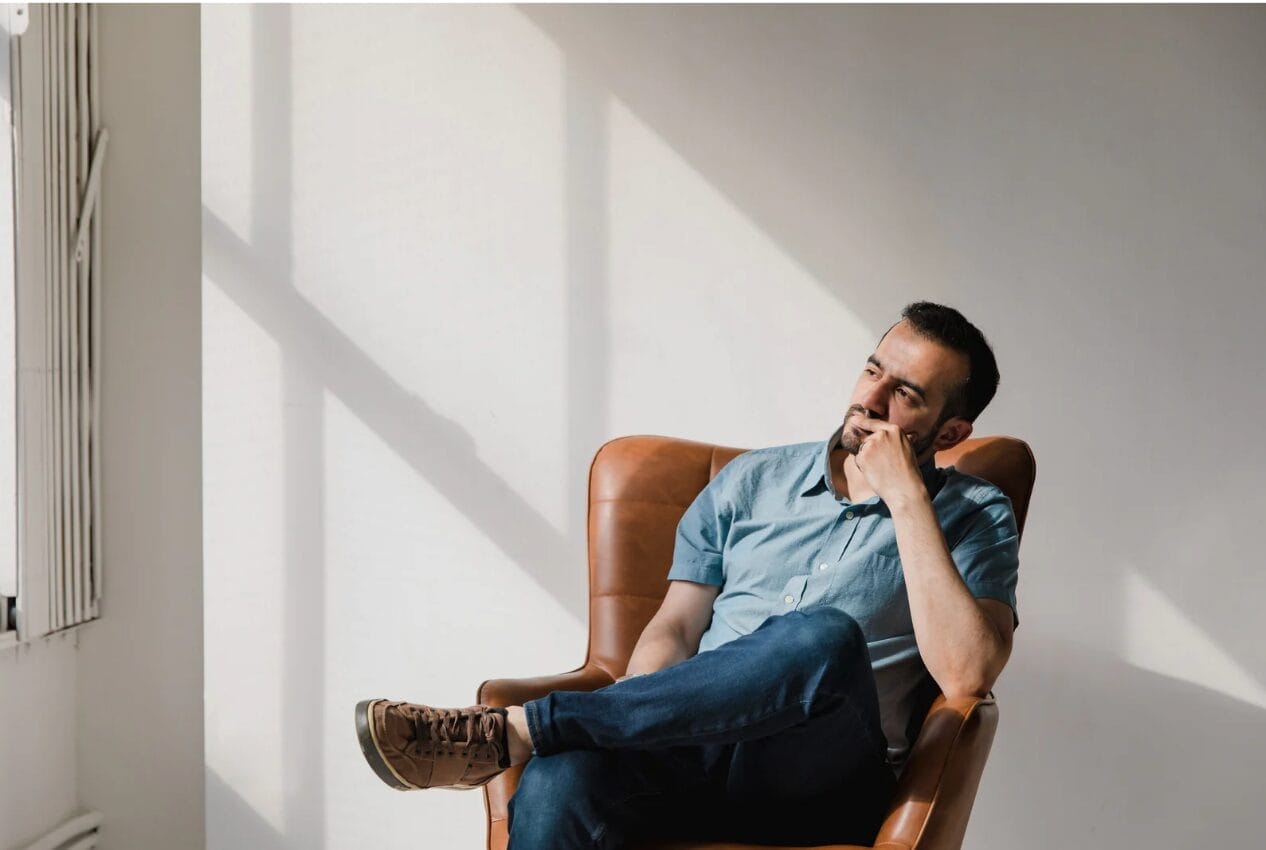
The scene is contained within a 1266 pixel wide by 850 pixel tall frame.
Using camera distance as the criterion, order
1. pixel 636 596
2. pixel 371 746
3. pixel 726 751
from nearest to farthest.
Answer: pixel 371 746 < pixel 726 751 < pixel 636 596

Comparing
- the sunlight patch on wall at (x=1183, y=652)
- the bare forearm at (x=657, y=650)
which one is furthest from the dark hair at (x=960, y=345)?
the sunlight patch on wall at (x=1183, y=652)

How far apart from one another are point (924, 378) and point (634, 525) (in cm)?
60

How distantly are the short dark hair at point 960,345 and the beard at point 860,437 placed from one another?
0.03 meters

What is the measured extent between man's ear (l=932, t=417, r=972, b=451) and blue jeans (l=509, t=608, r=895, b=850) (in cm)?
49

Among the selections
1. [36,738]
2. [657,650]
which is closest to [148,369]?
[36,738]

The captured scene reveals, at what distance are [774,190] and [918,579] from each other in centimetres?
115

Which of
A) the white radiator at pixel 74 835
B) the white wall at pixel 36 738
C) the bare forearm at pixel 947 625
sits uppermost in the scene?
the bare forearm at pixel 947 625

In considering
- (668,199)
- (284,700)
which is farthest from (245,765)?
(668,199)

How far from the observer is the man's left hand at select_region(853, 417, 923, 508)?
5.66 feet

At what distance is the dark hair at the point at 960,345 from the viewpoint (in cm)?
184

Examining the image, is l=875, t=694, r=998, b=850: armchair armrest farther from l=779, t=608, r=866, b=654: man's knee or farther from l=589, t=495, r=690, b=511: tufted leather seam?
l=589, t=495, r=690, b=511: tufted leather seam

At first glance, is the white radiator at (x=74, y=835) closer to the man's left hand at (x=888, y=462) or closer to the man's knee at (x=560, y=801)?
the man's knee at (x=560, y=801)

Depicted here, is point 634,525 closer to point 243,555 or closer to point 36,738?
point 243,555

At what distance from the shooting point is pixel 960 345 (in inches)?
72.5
